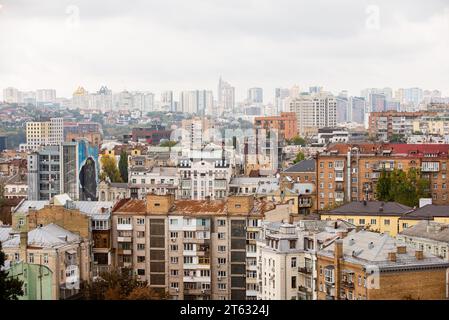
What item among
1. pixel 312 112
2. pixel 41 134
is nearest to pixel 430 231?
pixel 41 134

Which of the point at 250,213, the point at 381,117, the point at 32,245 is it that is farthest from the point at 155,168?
the point at 381,117

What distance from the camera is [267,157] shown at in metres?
18.8

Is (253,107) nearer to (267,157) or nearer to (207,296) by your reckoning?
(267,157)

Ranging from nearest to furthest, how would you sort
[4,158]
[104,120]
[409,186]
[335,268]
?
1. [335,268]
2. [409,186]
3. [4,158]
4. [104,120]

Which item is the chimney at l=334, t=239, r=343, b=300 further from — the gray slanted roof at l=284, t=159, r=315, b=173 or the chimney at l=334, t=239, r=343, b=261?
the gray slanted roof at l=284, t=159, r=315, b=173

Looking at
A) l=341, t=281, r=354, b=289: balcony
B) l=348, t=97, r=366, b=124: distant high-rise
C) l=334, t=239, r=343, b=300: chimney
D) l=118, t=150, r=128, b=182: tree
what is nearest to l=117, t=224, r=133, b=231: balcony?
l=334, t=239, r=343, b=300: chimney

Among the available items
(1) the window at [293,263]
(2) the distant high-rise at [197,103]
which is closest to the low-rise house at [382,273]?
(1) the window at [293,263]

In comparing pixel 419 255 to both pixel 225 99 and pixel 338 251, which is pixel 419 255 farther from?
pixel 225 99

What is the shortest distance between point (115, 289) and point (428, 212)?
3614 millimetres

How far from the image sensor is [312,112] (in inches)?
1281

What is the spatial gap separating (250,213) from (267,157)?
10.7m

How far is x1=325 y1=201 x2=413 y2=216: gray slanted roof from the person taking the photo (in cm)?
914

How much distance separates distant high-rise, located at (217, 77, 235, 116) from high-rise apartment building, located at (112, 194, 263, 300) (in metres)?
8.77
